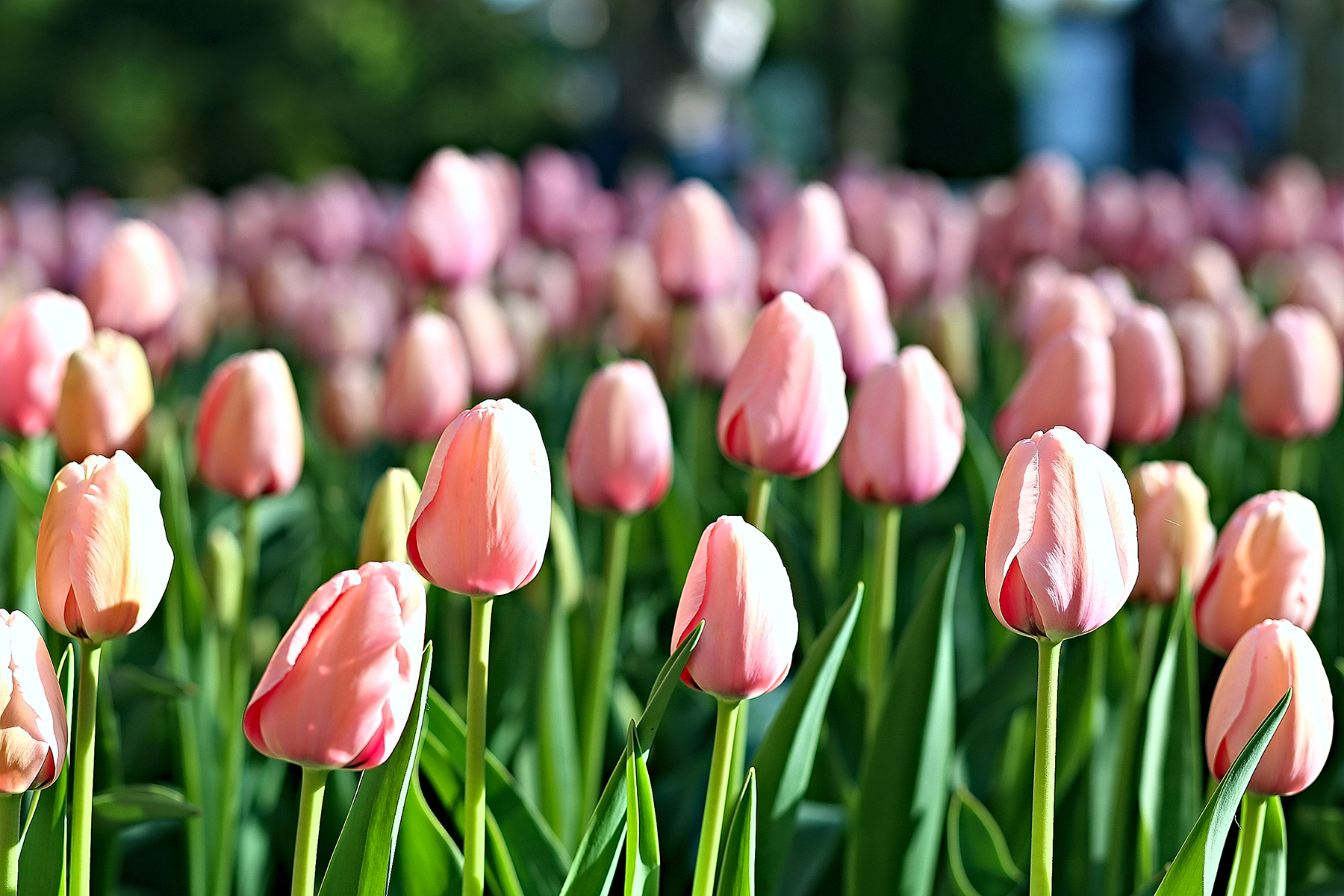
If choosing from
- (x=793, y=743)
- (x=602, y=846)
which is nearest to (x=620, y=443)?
(x=793, y=743)

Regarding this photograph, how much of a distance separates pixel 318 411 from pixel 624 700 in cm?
70

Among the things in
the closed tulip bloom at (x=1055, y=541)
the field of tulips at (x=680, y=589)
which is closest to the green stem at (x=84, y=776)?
the field of tulips at (x=680, y=589)

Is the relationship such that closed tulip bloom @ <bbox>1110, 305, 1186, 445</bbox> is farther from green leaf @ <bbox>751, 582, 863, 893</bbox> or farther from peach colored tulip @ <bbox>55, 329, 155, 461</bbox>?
peach colored tulip @ <bbox>55, 329, 155, 461</bbox>

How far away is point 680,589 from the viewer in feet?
4.86

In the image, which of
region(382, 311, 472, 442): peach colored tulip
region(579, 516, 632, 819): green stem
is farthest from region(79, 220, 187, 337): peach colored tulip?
region(579, 516, 632, 819): green stem

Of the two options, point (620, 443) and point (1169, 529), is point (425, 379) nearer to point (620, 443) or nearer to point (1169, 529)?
point (620, 443)

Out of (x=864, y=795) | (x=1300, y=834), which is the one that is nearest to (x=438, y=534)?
(x=864, y=795)

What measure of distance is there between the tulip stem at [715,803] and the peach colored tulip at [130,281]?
1.00 meters

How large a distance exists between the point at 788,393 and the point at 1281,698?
39 centimetres

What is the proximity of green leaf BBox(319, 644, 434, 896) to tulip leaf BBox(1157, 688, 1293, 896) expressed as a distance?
424 millimetres

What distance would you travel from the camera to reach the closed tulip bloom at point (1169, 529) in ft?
3.40

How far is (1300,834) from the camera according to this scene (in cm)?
123

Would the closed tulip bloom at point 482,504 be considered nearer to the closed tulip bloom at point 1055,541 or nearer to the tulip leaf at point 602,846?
the tulip leaf at point 602,846

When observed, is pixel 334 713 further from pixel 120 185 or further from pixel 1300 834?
pixel 120 185
